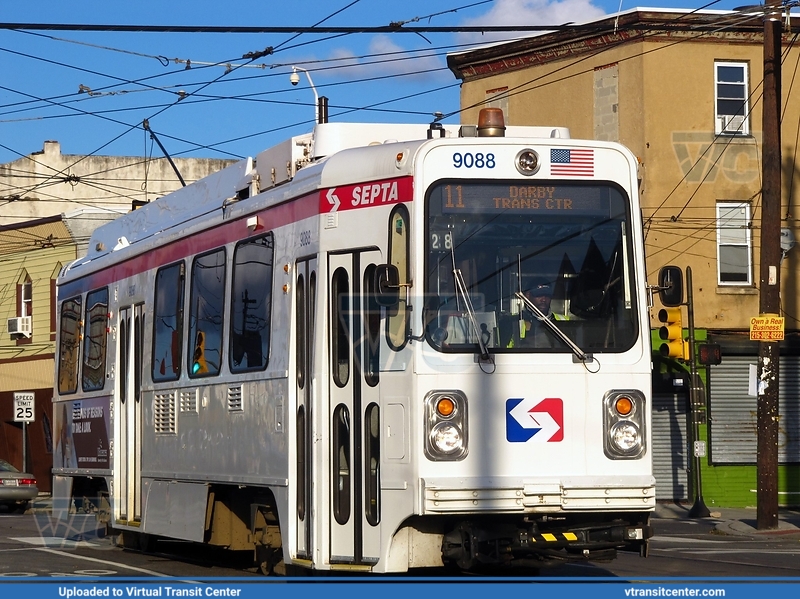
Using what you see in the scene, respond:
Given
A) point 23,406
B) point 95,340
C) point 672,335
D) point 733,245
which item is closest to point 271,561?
point 95,340

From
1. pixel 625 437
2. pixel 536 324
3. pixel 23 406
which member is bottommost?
pixel 23 406

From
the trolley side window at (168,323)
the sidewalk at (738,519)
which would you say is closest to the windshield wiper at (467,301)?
the trolley side window at (168,323)

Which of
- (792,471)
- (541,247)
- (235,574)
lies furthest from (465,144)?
(792,471)

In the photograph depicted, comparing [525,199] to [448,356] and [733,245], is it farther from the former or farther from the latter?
[733,245]

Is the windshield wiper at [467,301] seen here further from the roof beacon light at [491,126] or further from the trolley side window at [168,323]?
the trolley side window at [168,323]

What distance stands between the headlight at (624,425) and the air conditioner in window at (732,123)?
828 inches

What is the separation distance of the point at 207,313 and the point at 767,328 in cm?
1167

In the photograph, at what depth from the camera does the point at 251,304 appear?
11.5 meters

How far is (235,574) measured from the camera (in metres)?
12.6

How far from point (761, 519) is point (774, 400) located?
1.97 m

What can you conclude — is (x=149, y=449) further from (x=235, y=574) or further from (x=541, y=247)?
(x=541, y=247)

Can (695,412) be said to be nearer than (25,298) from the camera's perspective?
Yes

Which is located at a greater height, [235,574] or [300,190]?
[300,190]

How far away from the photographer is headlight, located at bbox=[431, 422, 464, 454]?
369 inches
